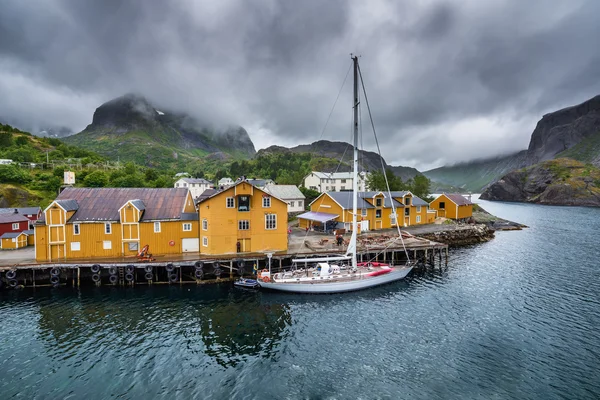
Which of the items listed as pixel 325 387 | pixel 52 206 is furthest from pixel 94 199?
pixel 325 387

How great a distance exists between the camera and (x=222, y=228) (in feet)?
127

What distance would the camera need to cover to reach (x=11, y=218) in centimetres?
4388

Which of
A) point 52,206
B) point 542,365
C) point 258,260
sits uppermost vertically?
point 52,206

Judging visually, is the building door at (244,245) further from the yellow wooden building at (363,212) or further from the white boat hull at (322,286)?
the yellow wooden building at (363,212)

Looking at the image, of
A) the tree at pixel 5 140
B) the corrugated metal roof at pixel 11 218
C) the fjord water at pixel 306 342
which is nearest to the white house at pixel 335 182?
the fjord water at pixel 306 342

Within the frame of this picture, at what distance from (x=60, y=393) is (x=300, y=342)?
16.0 meters

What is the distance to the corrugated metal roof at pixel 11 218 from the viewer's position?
43.0 m

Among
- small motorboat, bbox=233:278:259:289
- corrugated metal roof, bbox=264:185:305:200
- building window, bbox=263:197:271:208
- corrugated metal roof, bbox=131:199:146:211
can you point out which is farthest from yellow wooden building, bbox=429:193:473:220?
corrugated metal roof, bbox=131:199:146:211

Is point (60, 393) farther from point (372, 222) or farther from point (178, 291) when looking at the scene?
point (372, 222)

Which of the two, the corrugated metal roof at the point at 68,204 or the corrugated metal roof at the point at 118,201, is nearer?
the corrugated metal roof at the point at 68,204

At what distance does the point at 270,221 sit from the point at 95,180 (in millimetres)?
63615

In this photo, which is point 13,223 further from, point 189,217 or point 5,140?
point 5,140

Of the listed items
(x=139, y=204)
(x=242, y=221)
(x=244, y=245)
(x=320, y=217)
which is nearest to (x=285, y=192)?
(x=320, y=217)

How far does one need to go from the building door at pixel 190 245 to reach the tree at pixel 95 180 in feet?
181
